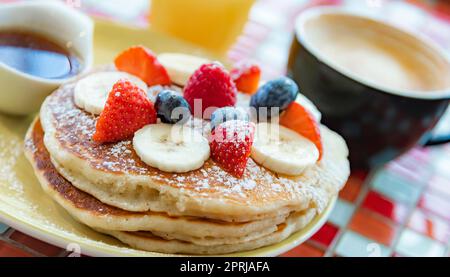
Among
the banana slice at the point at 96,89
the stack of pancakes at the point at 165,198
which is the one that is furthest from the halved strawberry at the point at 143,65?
the stack of pancakes at the point at 165,198

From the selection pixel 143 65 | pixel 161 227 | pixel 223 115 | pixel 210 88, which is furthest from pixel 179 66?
pixel 161 227

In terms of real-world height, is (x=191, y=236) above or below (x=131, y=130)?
below

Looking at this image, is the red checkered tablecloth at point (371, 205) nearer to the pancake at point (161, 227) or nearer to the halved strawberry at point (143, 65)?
the pancake at point (161, 227)

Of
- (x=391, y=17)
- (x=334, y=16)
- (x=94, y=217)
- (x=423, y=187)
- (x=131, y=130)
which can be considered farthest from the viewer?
(x=391, y=17)

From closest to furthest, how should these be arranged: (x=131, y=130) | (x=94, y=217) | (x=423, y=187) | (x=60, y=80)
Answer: (x=94, y=217) < (x=131, y=130) < (x=60, y=80) < (x=423, y=187)

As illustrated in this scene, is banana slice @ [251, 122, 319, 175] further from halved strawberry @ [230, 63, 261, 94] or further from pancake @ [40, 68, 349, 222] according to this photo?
halved strawberry @ [230, 63, 261, 94]
